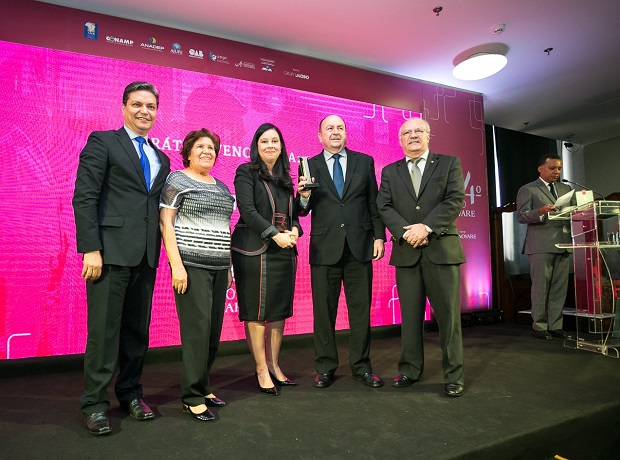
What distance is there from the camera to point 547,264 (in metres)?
4.29

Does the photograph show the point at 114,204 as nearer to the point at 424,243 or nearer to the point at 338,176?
the point at 338,176

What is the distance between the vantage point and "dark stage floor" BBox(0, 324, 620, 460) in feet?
5.79

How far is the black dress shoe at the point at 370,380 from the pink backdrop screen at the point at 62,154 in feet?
4.91

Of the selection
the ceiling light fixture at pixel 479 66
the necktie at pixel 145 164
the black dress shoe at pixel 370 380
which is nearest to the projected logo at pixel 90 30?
the necktie at pixel 145 164

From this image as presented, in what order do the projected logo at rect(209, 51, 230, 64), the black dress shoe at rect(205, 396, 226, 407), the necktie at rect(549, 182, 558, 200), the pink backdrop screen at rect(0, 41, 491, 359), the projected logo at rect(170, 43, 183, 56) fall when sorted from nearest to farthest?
1. the black dress shoe at rect(205, 396, 226, 407)
2. the pink backdrop screen at rect(0, 41, 491, 359)
3. the projected logo at rect(170, 43, 183, 56)
4. the projected logo at rect(209, 51, 230, 64)
5. the necktie at rect(549, 182, 558, 200)

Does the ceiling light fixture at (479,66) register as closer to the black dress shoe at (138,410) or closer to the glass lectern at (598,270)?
the glass lectern at (598,270)

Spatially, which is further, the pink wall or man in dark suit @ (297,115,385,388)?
the pink wall

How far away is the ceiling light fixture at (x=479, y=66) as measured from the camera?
14.9ft

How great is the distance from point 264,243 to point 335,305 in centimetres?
61

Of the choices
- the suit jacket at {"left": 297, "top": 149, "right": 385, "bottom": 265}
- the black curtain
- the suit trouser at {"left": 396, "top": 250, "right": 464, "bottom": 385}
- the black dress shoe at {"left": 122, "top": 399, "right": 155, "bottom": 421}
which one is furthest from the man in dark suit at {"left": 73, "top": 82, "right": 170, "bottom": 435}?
the black curtain

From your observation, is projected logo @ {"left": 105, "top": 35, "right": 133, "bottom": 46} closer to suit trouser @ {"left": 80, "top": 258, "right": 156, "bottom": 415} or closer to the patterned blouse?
the patterned blouse

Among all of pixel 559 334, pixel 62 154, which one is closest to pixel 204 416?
pixel 62 154

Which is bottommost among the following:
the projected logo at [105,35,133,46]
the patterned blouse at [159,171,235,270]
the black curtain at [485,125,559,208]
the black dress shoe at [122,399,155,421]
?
the black dress shoe at [122,399,155,421]

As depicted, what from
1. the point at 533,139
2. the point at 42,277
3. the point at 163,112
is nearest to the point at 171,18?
the point at 163,112
